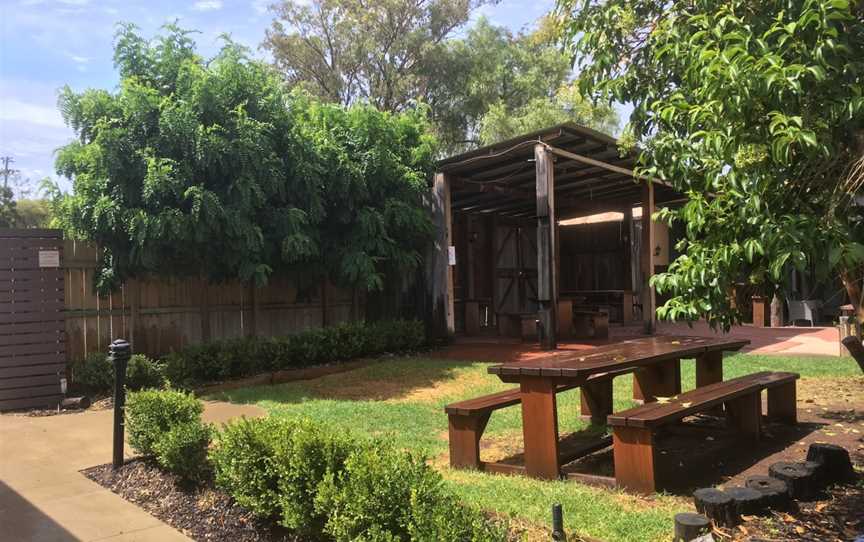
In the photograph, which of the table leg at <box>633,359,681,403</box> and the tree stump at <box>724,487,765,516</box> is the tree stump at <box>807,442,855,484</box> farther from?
the table leg at <box>633,359,681,403</box>

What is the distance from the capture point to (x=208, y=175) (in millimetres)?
9555

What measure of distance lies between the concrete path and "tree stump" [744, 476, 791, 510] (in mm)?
3477

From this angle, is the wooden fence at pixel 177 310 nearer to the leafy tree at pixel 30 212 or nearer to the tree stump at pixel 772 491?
the tree stump at pixel 772 491

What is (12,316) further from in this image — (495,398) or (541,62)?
(541,62)

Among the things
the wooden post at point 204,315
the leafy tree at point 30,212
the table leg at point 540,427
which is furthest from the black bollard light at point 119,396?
the leafy tree at point 30,212

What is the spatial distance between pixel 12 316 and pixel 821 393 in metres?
9.91

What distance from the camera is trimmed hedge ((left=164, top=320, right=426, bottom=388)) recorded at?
9.45m

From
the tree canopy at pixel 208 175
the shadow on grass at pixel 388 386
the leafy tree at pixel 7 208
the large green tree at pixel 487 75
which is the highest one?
the large green tree at pixel 487 75

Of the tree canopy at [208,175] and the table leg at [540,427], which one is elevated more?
the tree canopy at [208,175]

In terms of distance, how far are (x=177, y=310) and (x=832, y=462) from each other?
9105 millimetres

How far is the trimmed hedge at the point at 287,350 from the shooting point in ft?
31.0

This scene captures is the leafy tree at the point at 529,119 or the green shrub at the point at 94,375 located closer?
the green shrub at the point at 94,375

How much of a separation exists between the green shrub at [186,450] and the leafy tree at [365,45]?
2259 centimetres

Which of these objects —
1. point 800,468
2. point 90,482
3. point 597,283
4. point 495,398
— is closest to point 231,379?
point 90,482
